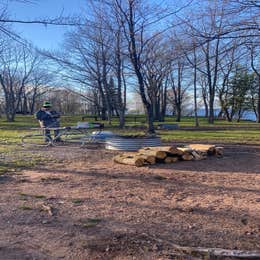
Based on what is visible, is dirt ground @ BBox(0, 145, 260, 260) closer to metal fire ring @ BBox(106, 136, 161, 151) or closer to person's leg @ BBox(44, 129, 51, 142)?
metal fire ring @ BBox(106, 136, 161, 151)

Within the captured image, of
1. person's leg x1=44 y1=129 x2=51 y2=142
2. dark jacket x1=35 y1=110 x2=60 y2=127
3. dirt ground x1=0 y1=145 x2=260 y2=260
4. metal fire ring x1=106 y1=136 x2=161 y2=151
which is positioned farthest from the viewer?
dark jacket x1=35 y1=110 x2=60 y2=127

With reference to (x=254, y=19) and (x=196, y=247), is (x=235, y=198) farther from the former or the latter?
(x=254, y=19)

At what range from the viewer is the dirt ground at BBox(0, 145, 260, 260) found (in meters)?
2.91

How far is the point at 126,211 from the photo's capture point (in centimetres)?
386

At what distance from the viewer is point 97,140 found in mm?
11953

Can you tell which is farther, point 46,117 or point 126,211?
point 46,117

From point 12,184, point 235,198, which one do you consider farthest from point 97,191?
point 235,198

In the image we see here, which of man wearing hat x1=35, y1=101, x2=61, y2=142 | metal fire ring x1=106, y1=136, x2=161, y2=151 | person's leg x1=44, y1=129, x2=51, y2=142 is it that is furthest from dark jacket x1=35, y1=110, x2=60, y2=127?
metal fire ring x1=106, y1=136, x2=161, y2=151

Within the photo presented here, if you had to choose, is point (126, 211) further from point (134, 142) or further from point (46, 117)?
point (46, 117)

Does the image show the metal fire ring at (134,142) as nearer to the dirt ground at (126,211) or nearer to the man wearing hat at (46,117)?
the dirt ground at (126,211)

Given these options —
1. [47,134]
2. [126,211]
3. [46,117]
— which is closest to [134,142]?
[47,134]

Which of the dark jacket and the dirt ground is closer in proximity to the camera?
the dirt ground

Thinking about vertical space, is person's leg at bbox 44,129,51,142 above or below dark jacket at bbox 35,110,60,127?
below

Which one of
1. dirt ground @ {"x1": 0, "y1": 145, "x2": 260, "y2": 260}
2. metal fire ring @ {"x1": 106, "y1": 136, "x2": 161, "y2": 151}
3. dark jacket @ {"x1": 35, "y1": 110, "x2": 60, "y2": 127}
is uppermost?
dark jacket @ {"x1": 35, "y1": 110, "x2": 60, "y2": 127}
